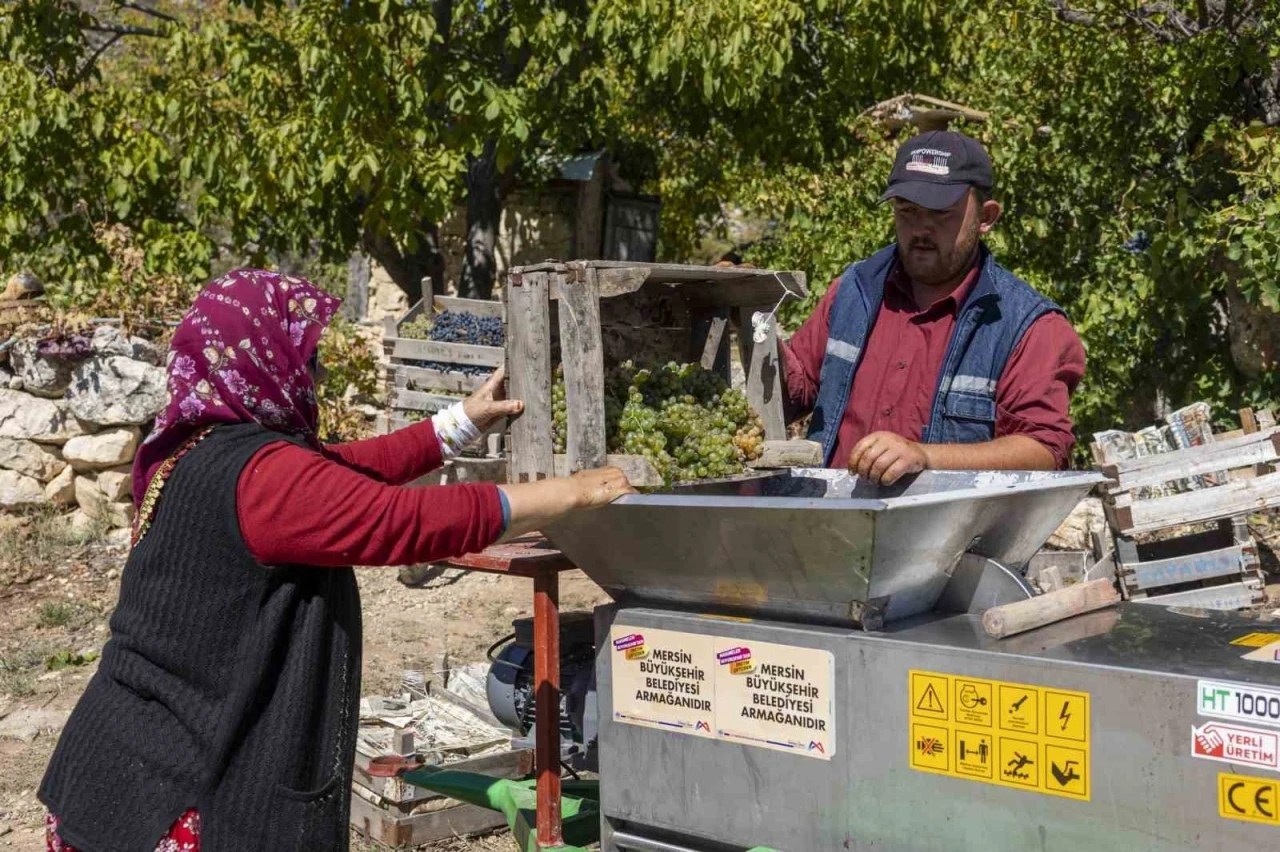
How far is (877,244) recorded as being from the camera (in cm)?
794

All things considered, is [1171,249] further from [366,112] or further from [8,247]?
[8,247]

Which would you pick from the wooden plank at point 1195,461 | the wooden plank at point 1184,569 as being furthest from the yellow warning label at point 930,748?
the wooden plank at point 1184,569

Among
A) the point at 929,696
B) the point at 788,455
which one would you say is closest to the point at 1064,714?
the point at 929,696

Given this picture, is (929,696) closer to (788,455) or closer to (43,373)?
(788,455)

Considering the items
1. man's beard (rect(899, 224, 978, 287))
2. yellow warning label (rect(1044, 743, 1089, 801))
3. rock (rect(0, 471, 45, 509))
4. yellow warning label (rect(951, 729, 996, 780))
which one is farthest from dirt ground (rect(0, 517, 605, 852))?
yellow warning label (rect(1044, 743, 1089, 801))

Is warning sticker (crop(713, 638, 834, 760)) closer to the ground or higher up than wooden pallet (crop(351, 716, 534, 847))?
higher up

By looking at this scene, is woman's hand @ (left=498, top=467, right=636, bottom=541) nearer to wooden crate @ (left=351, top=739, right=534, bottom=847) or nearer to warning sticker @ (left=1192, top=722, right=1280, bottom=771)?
warning sticker @ (left=1192, top=722, right=1280, bottom=771)

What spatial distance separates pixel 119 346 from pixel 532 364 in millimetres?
6439

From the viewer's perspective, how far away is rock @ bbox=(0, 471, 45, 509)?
8.42 m

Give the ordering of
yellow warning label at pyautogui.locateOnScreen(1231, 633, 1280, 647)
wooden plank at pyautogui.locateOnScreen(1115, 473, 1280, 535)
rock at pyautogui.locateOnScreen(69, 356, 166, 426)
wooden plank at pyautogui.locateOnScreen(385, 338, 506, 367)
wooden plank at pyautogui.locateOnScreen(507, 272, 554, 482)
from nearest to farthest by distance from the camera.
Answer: yellow warning label at pyautogui.locateOnScreen(1231, 633, 1280, 647) < wooden plank at pyautogui.locateOnScreen(507, 272, 554, 482) < wooden plank at pyautogui.locateOnScreen(1115, 473, 1280, 535) < wooden plank at pyautogui.locateOnScreen(385, 338, 506, 367) < rock at pyautogui.locateOnScreen(69, 356, 166, 426)

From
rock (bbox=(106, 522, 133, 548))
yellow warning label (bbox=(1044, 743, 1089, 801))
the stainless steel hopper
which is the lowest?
rock (bbox=(106, 522, 133, 548))

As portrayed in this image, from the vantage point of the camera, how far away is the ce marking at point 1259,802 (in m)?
1.95

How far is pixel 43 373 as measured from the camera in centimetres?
843

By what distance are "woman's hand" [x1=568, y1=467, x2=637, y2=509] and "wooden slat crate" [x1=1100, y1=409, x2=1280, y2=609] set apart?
386 centimetres
